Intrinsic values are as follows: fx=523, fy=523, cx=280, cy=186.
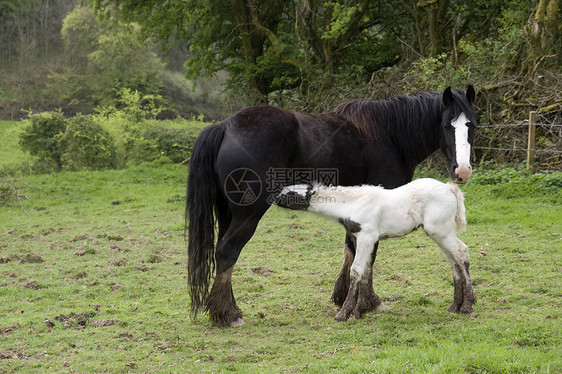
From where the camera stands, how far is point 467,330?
415 cm

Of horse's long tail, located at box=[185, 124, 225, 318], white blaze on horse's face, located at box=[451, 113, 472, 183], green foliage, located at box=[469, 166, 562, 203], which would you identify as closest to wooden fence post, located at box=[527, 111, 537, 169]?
green foliage, located at box=[469, 166, 562, 203]

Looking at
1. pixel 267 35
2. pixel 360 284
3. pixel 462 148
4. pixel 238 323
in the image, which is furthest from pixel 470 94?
pixel 267 35

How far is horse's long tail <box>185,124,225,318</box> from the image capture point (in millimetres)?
4723

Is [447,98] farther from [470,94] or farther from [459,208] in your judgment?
[459,208]

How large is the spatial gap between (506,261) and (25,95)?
128 feet

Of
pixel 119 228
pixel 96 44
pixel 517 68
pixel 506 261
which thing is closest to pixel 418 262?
pixel 506 261

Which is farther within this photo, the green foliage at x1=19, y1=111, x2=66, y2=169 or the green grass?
the green foliage at x1=19, y1=111, x2=66, y2=169

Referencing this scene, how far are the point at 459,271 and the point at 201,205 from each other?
2.42 metres

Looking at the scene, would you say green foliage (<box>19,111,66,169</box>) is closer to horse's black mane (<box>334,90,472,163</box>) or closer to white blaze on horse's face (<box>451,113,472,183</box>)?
horse's black mane (<box>334,90,472,163</box>)

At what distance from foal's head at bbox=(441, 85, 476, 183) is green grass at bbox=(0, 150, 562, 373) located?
130 cm

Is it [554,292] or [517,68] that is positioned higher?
[517,68]

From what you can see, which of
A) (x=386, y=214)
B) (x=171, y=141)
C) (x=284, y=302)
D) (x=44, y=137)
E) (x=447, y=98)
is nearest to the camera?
(x=386, y=214)

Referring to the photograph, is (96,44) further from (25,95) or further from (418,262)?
(418,262)
